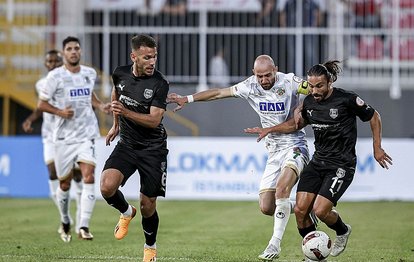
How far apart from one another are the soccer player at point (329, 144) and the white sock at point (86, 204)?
4.09 m

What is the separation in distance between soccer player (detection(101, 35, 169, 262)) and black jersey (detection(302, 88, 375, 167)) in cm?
173

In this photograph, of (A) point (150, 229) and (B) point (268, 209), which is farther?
(B) point (268, 209)

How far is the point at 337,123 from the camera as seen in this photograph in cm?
1219

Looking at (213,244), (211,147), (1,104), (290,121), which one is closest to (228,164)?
(211,147)

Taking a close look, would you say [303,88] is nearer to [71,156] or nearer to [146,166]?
[146,166]

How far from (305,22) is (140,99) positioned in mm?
14912

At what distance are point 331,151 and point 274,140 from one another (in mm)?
1277

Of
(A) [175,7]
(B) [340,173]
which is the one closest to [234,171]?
(A) [175,7]

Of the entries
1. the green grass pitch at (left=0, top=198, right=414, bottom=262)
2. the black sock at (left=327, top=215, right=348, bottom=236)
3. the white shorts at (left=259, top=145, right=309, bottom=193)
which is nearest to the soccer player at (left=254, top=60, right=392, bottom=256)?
the black sock at (left=327, top=215, right=348, bottom=236)

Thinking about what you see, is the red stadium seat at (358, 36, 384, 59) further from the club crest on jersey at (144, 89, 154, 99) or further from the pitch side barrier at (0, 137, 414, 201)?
the club crest on jersey at (144, 89, 154, 99)

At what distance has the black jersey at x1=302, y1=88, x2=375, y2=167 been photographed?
12.2m

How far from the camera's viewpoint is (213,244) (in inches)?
577

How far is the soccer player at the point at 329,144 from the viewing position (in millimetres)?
12102

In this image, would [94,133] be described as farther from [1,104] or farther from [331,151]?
[1,104]
